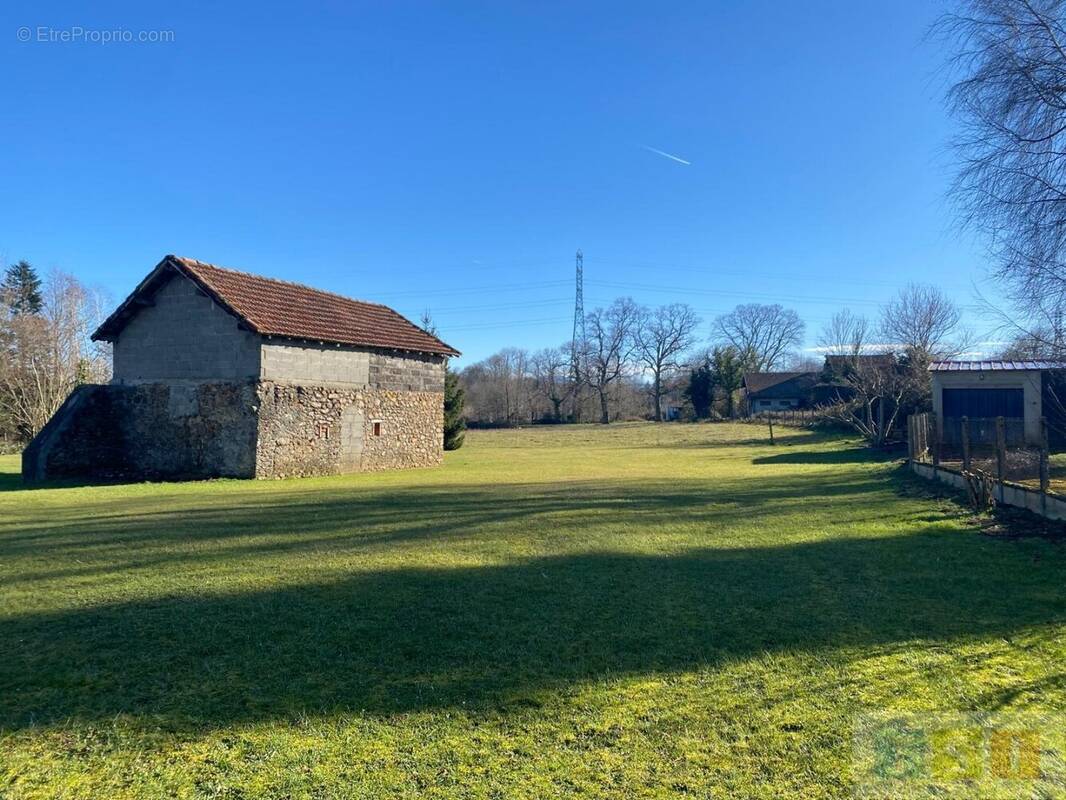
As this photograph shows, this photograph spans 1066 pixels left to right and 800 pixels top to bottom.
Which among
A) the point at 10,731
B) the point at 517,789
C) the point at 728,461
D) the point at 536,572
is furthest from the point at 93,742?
the point at 728,461

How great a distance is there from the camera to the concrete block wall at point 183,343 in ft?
66.4

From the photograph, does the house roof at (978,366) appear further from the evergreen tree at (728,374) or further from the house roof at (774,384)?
the house roof at (774,384)

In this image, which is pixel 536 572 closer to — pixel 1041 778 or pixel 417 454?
pixel 1041 778

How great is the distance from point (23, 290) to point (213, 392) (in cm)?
4130

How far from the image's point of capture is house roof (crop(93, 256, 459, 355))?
20.5 m

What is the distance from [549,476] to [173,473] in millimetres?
12215

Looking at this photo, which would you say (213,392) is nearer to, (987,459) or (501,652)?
(501,652)

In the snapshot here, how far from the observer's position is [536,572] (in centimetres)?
723

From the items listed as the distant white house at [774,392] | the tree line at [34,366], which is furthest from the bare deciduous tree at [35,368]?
the distant white house at [774,392]

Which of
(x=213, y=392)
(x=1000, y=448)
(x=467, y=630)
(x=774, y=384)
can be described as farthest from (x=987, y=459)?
(x=774, y=384)

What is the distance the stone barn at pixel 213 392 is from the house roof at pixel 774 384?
57.5 m

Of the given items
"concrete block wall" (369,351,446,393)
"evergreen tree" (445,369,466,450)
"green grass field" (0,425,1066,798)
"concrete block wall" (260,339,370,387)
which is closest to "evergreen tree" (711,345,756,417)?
"evergreen tree" (445,369,466,450)

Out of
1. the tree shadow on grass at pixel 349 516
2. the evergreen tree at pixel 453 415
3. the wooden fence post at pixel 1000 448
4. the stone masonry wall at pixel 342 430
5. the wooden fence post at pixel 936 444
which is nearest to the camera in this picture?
the tree shadow on grass at pixel 349 516

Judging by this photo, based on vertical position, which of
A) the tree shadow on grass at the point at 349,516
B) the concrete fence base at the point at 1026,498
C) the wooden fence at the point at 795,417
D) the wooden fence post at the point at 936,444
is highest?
the wooden fence at the point at 795,417
